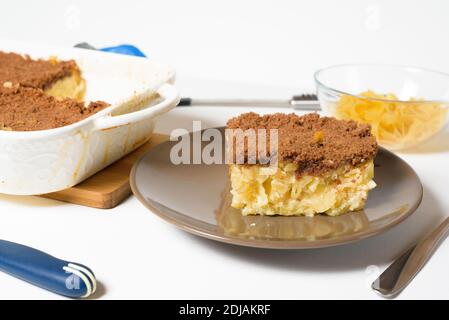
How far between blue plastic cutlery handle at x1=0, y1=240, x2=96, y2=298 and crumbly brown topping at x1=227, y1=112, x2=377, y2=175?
391 millimetres

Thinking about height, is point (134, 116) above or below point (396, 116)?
above

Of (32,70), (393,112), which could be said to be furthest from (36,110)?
(393,112)

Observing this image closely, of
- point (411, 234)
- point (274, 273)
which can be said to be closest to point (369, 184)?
point (411, 234)

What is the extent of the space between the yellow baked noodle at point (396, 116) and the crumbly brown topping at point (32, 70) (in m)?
0.82

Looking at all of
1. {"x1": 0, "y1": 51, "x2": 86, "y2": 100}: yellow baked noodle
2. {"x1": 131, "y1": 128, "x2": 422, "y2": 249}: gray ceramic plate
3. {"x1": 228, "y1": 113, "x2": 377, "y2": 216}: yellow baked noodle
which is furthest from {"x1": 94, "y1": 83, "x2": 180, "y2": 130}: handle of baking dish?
{"x1": 0, "y1": 51, "x2": 86, "y2": 100}: yellow baked noodle

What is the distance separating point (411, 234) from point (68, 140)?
→ 2.49 feet

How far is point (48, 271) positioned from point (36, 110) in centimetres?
55

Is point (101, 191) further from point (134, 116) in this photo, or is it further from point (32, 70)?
point (32, 70)

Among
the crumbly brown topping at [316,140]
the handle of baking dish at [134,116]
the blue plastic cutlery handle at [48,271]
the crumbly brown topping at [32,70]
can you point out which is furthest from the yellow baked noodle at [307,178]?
the crumbly brown topping at [32,70]

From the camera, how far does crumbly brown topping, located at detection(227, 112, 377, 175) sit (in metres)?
1.26

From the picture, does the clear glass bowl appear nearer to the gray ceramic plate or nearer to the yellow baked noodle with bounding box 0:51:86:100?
the gray ceramic plate

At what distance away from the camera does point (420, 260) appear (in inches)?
48.0

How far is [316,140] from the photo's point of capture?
4.34 ft
